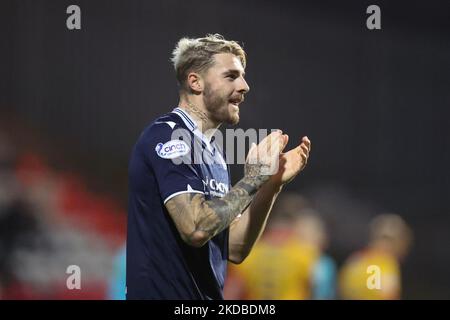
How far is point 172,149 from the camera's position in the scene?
2611mm

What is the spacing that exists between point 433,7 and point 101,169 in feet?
11.7

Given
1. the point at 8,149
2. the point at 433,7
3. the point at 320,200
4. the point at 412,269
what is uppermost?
the point at 433,7

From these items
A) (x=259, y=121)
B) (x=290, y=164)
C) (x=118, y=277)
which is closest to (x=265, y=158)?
(x=290, y=164)

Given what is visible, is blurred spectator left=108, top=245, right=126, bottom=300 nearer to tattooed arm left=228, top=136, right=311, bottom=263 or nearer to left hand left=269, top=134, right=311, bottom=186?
tattooed arm left=228, top=136, right=311, bottom=263

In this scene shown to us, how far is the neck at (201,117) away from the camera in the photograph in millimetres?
2943

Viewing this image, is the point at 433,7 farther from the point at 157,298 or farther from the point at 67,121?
the point at 157,298

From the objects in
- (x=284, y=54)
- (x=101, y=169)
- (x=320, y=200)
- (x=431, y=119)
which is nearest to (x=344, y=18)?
(x=284, y=54)

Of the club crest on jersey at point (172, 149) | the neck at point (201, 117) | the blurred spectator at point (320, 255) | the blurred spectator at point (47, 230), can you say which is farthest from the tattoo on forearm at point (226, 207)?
the blurred spectator at point (47, 230)

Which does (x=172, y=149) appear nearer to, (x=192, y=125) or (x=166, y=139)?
A: (x=166, y=139)

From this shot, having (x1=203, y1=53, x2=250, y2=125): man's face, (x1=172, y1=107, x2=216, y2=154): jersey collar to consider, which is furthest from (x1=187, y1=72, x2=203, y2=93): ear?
(x1=172, y1=107, x2=216, y2=154): jersey collar

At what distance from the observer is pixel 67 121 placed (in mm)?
5930

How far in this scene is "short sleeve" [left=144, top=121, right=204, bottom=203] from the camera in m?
2.56

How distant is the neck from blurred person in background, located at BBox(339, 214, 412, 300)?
314 cm

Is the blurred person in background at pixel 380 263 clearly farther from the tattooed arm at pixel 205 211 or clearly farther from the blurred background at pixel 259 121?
the tattooed arm at pixel 205 211
